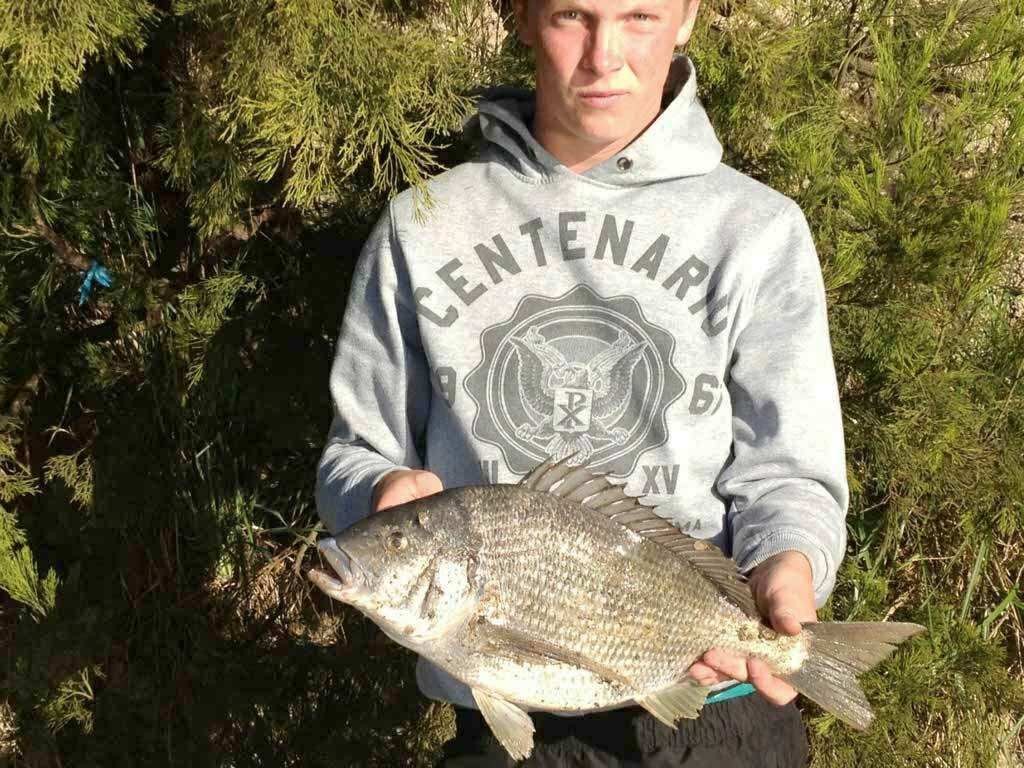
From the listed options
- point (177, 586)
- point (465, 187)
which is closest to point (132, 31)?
point (465, 187)

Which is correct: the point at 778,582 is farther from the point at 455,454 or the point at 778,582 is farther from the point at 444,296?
the point at 444,296

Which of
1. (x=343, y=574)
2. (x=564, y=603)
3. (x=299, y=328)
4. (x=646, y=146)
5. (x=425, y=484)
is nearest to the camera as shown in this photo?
(x=343, y=574)

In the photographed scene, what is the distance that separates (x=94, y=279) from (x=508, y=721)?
185cm

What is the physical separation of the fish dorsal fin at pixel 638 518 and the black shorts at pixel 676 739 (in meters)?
0.32

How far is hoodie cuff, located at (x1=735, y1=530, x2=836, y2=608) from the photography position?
2.03 meters

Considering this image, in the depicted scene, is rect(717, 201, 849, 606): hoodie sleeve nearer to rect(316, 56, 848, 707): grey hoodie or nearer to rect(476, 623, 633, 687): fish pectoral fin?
rect(316, 56, 848, 707): grey hoodie

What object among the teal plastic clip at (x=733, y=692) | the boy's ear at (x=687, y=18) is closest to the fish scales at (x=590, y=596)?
the teal plastic clip at (x=733, y=692)

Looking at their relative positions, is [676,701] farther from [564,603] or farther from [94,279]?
[94,279]

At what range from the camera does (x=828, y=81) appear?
310 centimetres

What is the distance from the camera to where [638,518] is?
2027 mm

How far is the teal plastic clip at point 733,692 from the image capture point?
2.24m

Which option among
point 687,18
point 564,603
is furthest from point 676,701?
point 687,18

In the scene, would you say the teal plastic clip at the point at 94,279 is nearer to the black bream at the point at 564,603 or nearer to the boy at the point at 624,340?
the boy at the point at 624,340

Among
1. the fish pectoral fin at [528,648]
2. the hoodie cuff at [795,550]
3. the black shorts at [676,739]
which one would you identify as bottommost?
the black shorts at [676,739]
